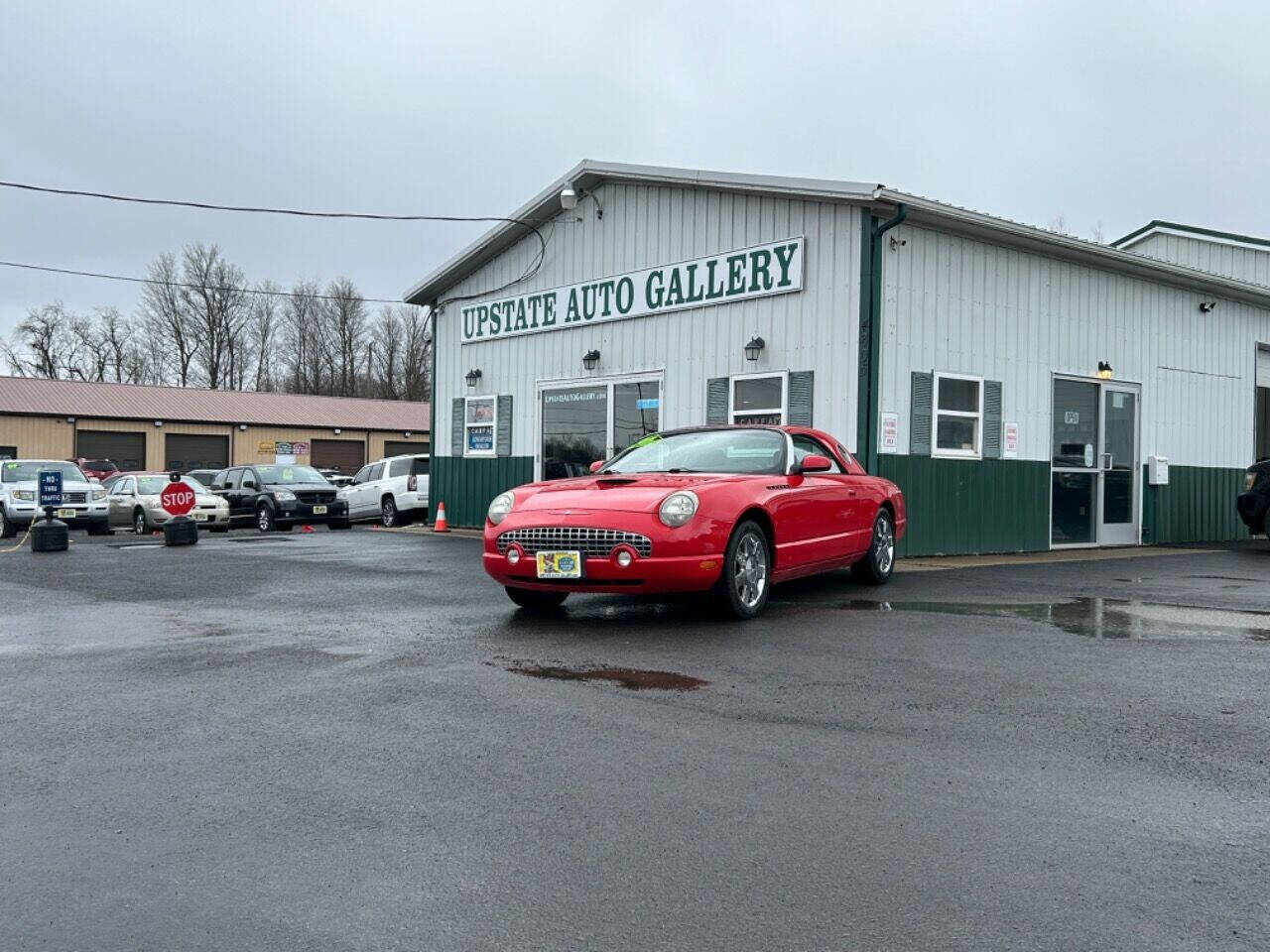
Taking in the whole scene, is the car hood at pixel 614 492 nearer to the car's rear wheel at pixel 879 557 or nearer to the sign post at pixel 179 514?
the car's rear wheel at pixel 879 557

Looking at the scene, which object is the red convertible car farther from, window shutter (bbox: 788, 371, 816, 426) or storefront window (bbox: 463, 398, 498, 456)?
storefront window (bbox: 463, 398, 498, 456)

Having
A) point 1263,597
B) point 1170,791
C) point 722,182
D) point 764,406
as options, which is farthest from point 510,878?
point 722,182

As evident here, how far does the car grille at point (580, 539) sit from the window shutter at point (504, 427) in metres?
10.6

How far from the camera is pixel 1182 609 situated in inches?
337

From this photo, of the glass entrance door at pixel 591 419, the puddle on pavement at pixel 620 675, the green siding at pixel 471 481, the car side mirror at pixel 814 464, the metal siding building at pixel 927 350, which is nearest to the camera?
the puddle on pavement at pixel 620 675

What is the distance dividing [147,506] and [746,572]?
18356 mm

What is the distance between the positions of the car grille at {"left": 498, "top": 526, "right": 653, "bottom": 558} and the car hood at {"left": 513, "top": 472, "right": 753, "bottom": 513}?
0.61ft

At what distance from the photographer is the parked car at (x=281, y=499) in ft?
72.3

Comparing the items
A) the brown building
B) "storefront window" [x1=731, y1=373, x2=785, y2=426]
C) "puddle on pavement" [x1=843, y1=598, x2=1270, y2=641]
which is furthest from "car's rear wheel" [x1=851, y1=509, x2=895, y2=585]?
the brown building

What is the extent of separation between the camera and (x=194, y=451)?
44344 mm

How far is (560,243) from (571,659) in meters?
12.2

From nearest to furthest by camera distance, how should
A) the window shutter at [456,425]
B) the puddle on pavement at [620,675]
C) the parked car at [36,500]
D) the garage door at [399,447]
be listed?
the puddle on pavement at [620,675]
the window shutter at [456,425]
the parked car at [36,500]
the garage door at [399,447]

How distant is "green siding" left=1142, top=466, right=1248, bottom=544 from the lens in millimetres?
16484

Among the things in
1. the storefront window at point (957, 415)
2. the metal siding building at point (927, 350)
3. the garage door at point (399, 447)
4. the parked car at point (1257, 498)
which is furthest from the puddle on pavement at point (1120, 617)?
the garage door at point (399, 447)
